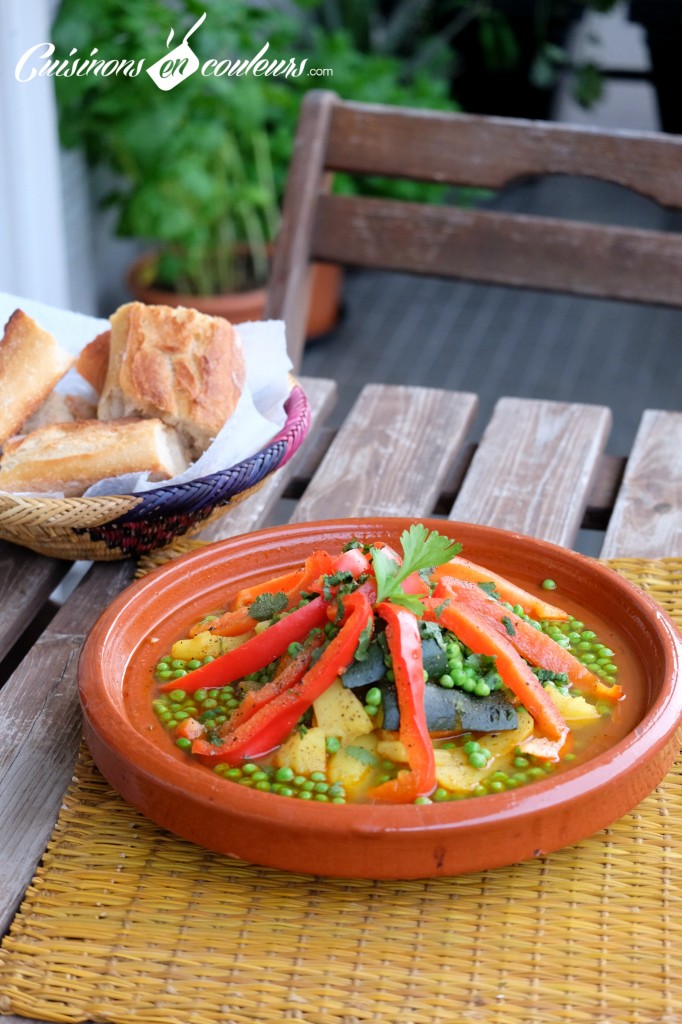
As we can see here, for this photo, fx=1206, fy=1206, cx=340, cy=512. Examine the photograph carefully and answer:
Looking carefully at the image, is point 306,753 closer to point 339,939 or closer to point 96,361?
point 339,939

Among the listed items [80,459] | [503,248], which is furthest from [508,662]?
[503,248]

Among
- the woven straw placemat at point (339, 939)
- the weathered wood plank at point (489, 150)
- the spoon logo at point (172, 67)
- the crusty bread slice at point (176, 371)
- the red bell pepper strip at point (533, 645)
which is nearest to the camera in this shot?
the woven straw placemat at point (339, 939)

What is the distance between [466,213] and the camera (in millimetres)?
2342

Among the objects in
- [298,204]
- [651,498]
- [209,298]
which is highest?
[298,204]

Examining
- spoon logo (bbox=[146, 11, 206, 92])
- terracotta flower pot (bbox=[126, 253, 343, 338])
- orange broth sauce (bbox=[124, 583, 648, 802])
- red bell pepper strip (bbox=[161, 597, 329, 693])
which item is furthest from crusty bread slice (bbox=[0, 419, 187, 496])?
terracotta flower pot (bbox=[126, 253, 343, 338])

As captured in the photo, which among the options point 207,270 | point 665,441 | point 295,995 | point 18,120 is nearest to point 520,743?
point 295,995

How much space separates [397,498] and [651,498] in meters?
0.38

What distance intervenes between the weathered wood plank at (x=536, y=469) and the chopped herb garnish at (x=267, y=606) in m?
0.50

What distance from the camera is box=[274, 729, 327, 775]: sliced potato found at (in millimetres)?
1091

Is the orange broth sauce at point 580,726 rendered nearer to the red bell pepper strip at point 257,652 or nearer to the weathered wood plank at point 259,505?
the red bell pepper strip at point 257,652

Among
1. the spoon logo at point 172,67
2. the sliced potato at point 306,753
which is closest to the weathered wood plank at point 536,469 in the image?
the sliced potato at point 306,753

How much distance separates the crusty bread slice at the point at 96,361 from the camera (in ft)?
5.63

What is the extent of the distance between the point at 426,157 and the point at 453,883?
64.5 inches

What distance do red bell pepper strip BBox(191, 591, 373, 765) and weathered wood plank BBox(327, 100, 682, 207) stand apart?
140 centimetres
